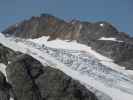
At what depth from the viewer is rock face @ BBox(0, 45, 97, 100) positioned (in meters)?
38.9

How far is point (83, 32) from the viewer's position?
314ft

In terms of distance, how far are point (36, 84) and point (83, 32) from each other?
2215 inches

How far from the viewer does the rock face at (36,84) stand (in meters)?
38.9

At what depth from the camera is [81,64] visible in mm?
58438

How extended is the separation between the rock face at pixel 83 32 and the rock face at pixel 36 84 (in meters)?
37.3

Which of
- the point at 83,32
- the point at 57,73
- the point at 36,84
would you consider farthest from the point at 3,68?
the point at 83,32

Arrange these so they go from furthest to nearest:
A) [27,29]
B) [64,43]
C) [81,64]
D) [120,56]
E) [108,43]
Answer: [27,29]
[64,43]
[108,43]
[120,56]
[81,64]

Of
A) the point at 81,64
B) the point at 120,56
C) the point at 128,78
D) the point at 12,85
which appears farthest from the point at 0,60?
the point at 120,56

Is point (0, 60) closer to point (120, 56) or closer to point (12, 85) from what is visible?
point (12, 85)

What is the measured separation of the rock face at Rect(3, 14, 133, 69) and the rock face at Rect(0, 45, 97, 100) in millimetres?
37337

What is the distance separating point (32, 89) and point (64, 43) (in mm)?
53623

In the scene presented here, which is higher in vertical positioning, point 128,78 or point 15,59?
point 15,59

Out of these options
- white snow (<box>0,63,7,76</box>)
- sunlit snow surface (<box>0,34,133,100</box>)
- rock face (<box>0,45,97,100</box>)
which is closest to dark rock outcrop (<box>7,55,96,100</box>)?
rock face (<box>0,45,97,100</box>)

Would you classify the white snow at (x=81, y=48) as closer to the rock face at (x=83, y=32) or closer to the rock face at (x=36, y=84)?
the rock face at (x=83, y=32)
